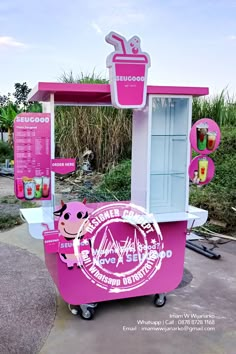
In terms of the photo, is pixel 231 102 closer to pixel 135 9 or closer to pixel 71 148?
pixel 71 148

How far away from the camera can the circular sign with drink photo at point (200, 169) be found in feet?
8.45

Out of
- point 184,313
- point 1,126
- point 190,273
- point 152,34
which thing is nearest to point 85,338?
point 184,313

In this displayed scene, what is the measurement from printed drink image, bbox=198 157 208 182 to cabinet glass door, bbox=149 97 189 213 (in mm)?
118

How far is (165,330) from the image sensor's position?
8.01ft

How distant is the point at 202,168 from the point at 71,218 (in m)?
1.01

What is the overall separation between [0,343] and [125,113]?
6.01 metres

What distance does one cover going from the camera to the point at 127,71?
2328mm

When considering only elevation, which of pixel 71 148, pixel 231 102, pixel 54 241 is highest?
pixel 231 102

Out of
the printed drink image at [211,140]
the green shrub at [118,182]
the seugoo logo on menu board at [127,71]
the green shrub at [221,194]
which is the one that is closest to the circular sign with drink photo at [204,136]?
the printed drink image at [211,140]

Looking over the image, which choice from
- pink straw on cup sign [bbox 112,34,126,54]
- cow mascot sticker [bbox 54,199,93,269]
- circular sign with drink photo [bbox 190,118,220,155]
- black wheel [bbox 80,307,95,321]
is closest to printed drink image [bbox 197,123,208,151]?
circular sign with drink photo [bbox 190,118,220,155]

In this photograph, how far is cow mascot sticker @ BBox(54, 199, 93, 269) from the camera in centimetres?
239

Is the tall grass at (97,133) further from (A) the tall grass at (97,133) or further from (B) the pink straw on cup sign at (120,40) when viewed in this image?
(B) the pink straw on cup sign at (120,40)

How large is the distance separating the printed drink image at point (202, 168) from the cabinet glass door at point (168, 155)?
0.12 meters

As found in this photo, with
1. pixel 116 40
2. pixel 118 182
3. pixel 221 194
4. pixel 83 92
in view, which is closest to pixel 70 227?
pixel 83 92
